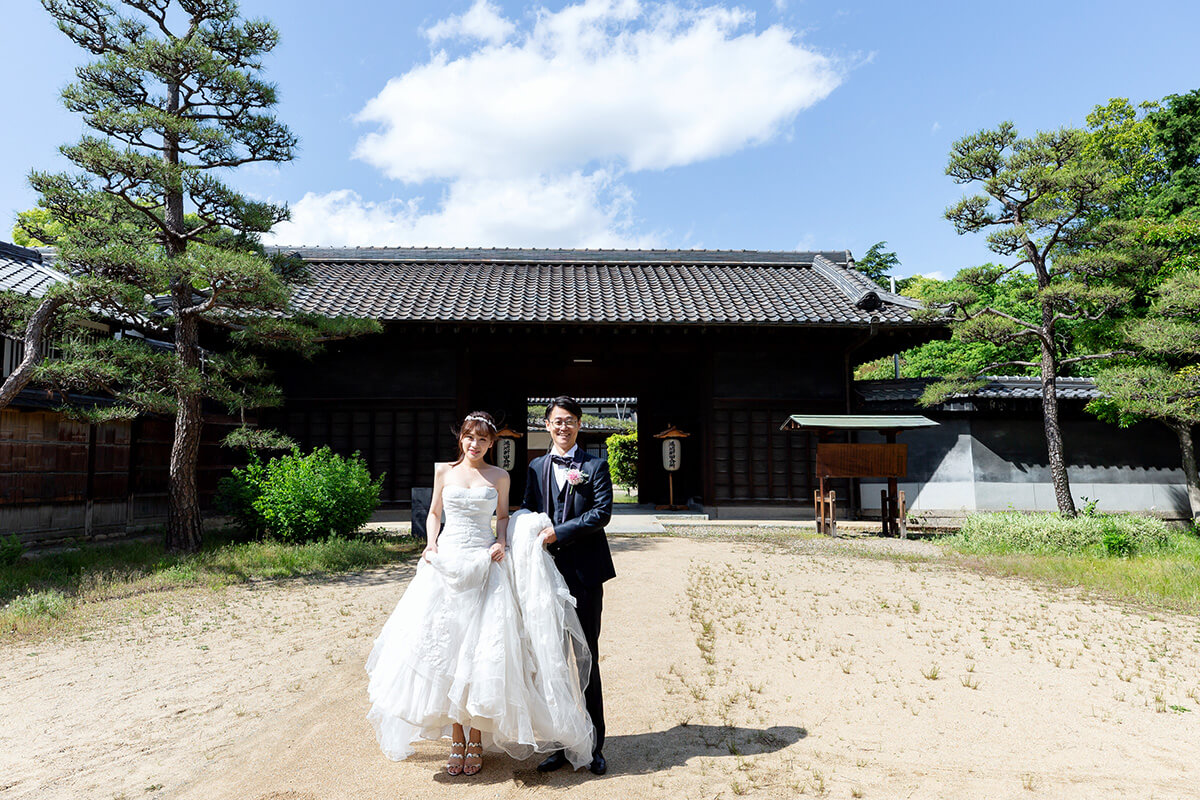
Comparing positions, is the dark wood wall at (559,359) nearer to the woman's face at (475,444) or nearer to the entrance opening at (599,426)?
the woman's face at (475,444)

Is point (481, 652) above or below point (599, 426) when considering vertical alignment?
below

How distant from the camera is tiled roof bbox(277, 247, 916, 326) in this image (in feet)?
39.0

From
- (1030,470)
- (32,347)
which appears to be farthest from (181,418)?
(1030,470)

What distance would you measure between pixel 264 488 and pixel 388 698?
23.1 feet

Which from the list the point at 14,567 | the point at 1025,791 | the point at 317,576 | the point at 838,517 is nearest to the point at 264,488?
the point at 317,576

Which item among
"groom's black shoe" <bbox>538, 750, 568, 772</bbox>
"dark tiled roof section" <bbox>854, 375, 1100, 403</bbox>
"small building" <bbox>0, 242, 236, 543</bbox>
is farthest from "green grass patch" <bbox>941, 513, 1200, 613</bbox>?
"small building" <bbox>0, 242, 236, 543</bbox>

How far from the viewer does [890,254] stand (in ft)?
102

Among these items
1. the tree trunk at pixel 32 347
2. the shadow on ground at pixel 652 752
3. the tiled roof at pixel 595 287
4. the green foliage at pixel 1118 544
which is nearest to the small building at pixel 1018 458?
the tiled roof at pixel 595 287

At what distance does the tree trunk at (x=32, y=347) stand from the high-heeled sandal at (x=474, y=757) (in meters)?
6.96

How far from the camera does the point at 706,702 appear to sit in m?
3.84

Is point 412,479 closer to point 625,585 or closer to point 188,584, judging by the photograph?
point 188,584

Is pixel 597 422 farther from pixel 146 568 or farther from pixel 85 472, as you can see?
pixel 146 568

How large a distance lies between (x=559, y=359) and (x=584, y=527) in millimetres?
10498

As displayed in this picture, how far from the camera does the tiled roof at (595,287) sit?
468 inches
